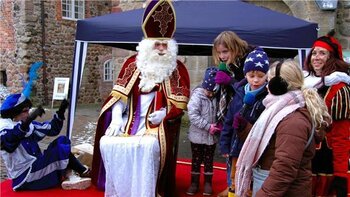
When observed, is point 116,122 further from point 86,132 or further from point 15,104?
point 86,132

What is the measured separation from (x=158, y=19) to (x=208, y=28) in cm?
104

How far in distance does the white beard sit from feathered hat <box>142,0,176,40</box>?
0.09 meters

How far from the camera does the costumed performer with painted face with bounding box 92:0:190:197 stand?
11.0 feet

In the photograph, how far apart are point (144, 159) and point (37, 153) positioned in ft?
4.45

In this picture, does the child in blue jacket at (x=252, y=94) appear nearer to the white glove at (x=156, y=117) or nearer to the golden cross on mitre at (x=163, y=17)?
the white glove at (x=156, y=117)

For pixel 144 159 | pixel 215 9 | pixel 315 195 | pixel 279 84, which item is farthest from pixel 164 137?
pixel 215 9

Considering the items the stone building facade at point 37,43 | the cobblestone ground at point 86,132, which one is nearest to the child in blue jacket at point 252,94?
the cobblestone ground at point 86,132

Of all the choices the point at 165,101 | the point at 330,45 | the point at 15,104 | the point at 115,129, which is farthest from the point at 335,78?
the point at 15,104

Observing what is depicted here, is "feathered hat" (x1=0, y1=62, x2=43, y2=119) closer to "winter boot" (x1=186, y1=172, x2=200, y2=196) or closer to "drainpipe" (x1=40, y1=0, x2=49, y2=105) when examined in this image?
"winter boot" (x1=186, y1=172, x2=200, y2=196)

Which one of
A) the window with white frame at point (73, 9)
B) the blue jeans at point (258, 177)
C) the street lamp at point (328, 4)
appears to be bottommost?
the blue jeans at point (258, 177)

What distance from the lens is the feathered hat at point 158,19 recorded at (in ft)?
11.8

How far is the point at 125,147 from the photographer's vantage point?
3.32m

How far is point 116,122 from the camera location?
358 centimetres

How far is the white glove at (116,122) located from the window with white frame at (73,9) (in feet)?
35.6
